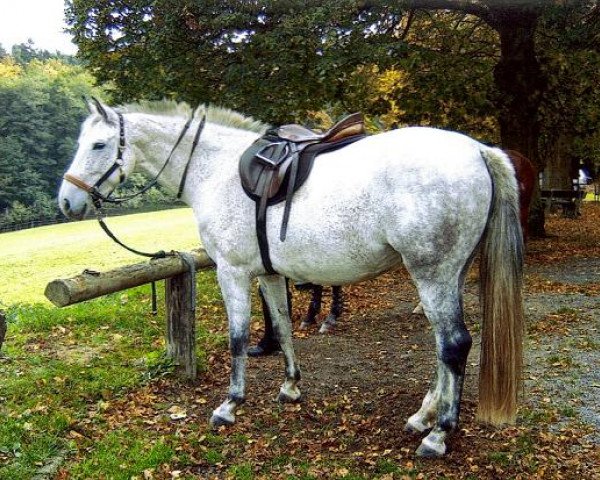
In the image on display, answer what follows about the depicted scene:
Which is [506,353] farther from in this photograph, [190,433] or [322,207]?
[190,433]

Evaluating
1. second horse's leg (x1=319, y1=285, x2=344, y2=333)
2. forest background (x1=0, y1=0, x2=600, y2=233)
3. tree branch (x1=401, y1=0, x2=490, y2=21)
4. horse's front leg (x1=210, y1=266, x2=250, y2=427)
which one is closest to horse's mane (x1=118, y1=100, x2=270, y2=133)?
horse's front leg (x1=210, y1=266, x2=250, y2=427)

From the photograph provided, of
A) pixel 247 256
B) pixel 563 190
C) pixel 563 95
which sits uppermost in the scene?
pixel 563 95

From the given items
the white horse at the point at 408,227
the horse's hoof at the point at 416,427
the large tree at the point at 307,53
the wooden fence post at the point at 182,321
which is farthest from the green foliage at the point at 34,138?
the horse's hoof at the point at 416,427

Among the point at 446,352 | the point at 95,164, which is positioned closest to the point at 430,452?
the point at 446,352

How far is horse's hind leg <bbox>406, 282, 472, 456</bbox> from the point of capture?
3.63m

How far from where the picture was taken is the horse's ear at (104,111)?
4204 millimetres

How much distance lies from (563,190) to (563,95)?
27.7 feet

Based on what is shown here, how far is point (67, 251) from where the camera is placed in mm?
22094

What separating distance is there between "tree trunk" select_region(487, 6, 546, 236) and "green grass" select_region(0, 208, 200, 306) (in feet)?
26.1

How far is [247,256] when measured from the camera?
426 centimetres

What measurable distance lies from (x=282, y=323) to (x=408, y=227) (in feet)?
5.82

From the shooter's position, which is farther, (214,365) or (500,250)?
(214,365)

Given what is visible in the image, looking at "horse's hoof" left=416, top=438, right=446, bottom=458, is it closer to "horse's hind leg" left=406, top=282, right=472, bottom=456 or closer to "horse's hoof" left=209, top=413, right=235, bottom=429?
"horse's hind leg" left=406, top=282, right=472, bottom=456

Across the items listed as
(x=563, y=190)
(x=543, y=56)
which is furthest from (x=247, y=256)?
(x=563, y=190)
